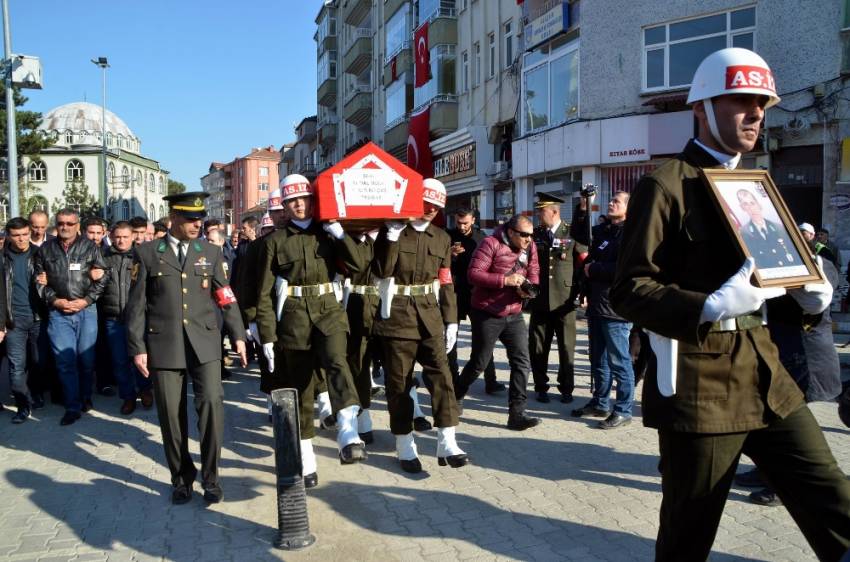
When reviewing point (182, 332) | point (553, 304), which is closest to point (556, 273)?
point (553, 304)

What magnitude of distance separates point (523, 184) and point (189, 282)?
1936 centimetres

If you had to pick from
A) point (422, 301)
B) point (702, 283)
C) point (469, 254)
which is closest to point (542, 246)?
point (469, 254)

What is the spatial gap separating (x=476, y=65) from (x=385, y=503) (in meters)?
24.5

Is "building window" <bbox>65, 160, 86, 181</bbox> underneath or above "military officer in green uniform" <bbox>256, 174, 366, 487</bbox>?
above

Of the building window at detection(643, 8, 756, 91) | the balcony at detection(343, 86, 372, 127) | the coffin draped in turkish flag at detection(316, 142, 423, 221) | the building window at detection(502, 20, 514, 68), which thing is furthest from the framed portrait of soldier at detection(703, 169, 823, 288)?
the balcony at detection(343, 86, 372, 127)

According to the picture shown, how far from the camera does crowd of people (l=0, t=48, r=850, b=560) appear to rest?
255cm

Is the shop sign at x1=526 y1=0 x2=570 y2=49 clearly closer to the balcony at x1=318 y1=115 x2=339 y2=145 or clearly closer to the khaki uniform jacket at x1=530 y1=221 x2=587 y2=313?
the khaki uniform jacket at x1=530 y1=221 x2=587 y2=313

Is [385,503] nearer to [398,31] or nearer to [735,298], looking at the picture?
[735,298]

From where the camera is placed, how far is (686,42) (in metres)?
18.1

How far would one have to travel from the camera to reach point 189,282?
17.5ft

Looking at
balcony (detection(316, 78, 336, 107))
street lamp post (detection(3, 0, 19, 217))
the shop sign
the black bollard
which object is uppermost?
balcony (detection(316, 78, 336, 107))

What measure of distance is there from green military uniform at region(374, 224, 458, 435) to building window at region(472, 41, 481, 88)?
2251cm

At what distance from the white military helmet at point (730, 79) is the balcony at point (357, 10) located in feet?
137

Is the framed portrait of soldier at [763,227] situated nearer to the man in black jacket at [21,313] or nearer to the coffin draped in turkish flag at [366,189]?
the coffin draped in turkish flag at [366,189]
